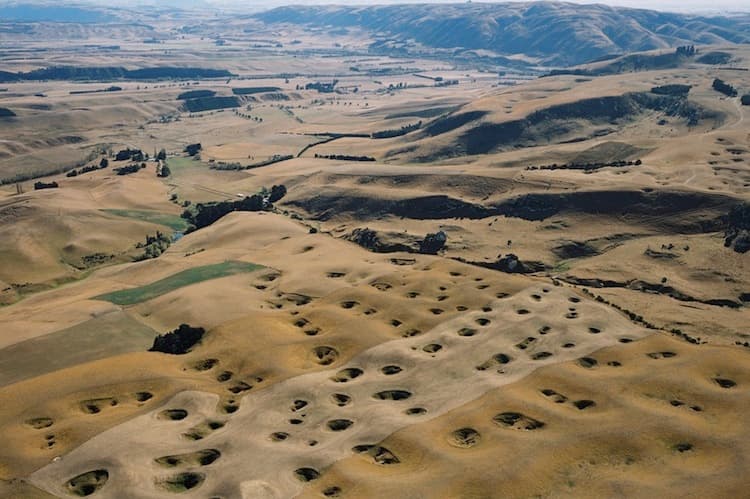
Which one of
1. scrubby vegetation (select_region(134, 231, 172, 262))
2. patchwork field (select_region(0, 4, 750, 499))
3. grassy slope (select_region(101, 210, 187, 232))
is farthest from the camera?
grassy slope (select_region(101, 210, 187, 232))

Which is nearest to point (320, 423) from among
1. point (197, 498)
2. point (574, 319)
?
point (197, 498)

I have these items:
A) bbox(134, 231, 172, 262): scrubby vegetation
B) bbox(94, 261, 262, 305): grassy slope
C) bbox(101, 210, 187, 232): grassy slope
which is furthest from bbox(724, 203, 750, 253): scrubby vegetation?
bbox(101, 210, 187, 232): grassy slope

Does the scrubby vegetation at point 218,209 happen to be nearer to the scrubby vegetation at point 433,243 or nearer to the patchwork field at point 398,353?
the patchwork field at point 398,353

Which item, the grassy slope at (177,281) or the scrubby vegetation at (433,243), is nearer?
the grassy slope at (177,281)

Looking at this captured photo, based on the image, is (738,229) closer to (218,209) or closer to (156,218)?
(218,209)

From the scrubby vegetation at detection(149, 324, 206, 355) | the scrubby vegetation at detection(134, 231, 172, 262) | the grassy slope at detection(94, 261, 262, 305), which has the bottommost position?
the scrubby vegetation at detection(134, 231, 172, 262)

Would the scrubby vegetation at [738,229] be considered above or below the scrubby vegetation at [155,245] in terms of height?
above

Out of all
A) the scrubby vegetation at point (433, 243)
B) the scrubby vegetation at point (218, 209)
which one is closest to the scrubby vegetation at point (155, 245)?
the scrubby vegetation at point (218, 209)

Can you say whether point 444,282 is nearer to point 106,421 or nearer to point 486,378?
point 486,378

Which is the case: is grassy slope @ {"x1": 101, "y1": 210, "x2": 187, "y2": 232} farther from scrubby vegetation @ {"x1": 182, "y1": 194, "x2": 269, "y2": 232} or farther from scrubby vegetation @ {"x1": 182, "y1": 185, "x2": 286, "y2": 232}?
scrubby vegetation @ {"x1": 182, "y1": 194, "x2": 269, "y2": 232}

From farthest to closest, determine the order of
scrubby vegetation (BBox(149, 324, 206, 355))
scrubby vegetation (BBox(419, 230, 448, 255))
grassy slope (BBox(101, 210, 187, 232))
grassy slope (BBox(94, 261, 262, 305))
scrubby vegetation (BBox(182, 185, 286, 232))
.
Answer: grassy slope (BBox(101, 210, 187, 232))
scrubby vegetation (BBox(182, 185, 286, 232))
scrubby vegetation (BBox(419, 230, 448, 255))
grassy slope (BBox(94, 261, 262, 305))
scrubby vegetation (BBox(149, 324, 206, 355))

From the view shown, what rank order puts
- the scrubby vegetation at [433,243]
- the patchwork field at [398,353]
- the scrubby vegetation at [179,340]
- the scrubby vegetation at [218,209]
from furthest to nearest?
the scrubby vegetation at [218,209] < the scrubby vegetation at [433,243] < the scrubby vegetation at [179,340] < the patchwork field at [398,353]
